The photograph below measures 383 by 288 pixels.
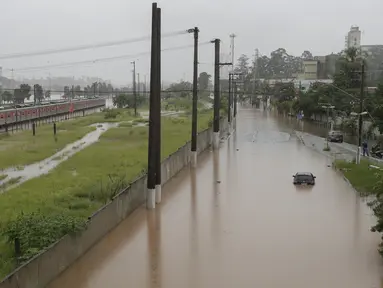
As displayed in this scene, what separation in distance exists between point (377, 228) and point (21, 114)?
181 feet

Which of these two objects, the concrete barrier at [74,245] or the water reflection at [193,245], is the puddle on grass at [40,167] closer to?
the concrete barrier at [74,245]

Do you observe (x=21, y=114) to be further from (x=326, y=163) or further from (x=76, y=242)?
(x=76, y=242)

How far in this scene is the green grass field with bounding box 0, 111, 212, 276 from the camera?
13156mm

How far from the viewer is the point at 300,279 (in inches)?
510

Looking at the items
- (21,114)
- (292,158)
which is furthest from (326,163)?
(21,114)

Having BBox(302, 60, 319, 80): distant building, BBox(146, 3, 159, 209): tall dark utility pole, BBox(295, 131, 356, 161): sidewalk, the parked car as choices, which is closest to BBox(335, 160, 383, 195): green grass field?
BBox(295, 131, 356, 161): sidewalk

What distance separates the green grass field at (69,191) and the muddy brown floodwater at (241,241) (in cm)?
125

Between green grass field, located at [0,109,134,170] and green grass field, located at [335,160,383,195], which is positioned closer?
Answer: green grass field, located at [335,160,383,195]

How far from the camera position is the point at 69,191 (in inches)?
846

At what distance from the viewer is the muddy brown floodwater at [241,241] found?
13.1 metres

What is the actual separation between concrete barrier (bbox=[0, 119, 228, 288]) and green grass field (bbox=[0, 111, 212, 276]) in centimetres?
46

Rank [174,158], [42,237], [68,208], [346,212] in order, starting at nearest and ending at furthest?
1. [42,237]
2. [68,208]
3. [346,212]
4. [174,158]

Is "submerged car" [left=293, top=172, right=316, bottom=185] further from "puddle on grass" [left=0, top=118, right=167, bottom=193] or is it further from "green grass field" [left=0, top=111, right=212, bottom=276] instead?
"puddle on grass" [left=0, top=118, right=167, bottom=193]

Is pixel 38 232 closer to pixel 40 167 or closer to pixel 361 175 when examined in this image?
pixel 40 167
